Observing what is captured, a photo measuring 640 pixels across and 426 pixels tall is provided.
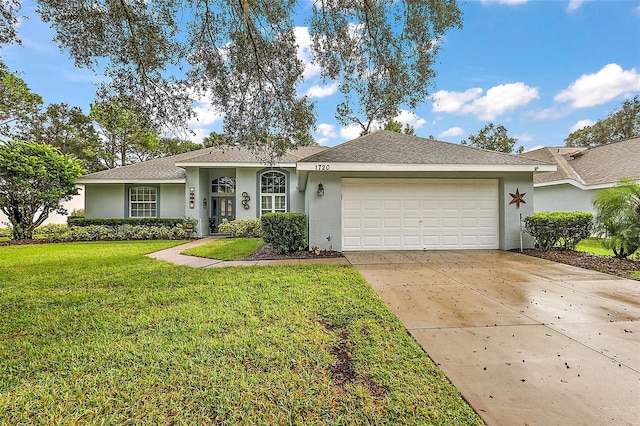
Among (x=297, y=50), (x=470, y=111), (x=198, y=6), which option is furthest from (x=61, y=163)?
(x=470, y=111)

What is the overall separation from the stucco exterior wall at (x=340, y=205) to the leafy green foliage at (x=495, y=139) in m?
19.7

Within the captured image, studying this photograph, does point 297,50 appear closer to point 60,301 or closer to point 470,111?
point 60,301

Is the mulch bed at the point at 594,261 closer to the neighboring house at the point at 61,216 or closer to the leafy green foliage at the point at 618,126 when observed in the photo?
the neighboring house at the point at 61,216

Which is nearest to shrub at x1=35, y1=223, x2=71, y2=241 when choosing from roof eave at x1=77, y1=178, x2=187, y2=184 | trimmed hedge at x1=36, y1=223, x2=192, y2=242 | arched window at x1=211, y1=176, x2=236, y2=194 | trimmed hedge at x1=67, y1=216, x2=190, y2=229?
trimmed hedge at x1=36, y1=223, x2=192, y2=242

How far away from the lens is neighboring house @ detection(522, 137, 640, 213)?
12.6 metres

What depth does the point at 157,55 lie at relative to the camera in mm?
6242

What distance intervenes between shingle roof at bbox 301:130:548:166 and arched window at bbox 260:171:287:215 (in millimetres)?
5287

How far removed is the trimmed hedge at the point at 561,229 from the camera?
844 centimetres

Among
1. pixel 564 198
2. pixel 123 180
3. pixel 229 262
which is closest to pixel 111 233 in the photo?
pixel 123 180

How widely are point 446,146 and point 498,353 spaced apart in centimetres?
865

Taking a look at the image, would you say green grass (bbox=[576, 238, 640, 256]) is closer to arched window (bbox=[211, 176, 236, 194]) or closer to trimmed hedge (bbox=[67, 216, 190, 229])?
arched window (bbox=[211, 176, 236, 194])

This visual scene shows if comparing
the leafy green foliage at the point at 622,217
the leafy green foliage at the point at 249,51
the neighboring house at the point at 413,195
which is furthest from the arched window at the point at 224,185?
the leafy green foliage at the point at 622,217

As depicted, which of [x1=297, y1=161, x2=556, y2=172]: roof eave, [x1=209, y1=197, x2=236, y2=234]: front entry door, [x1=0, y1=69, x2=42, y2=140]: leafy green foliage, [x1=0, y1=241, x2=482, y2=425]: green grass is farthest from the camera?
[x1=0, y1=69, x2=42, y2=140]: leafy green foliage

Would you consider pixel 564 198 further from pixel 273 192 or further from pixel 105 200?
pixel 105 200
